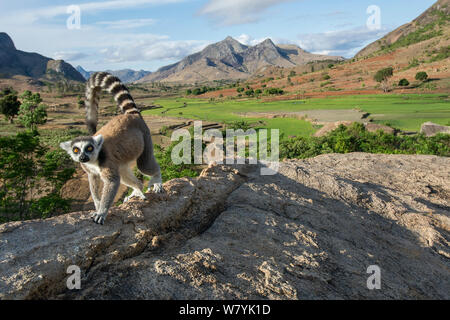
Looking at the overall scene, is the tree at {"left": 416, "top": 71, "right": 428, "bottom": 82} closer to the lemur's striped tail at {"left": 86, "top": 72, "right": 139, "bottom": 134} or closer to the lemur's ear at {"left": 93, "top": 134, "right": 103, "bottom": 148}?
the lemur's striped tail at {"left": 86, "top": 72, "right": 139, "bottom": 134}

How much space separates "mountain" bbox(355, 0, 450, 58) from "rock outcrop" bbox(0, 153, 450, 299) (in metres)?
109

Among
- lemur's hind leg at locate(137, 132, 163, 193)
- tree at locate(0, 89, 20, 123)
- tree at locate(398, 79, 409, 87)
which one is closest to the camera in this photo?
lemur's hind leg at locate(137, 132, 163, 193)

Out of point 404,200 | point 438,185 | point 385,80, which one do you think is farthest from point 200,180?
point 385,80

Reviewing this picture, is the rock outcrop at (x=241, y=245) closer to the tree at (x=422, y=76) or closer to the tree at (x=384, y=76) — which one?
the tree at (x=422, y=76)

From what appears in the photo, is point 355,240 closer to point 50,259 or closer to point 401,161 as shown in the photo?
point 50,259

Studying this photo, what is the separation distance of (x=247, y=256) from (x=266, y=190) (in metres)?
2.12

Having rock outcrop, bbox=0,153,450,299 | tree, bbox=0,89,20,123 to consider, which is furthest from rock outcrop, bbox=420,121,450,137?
tree, bbox=0,89,20,123

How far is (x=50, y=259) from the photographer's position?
110 inches

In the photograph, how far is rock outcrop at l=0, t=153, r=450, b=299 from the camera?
266 cm

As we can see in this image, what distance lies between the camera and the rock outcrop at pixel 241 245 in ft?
8.73

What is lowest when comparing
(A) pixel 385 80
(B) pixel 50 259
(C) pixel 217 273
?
(C) pixel 217 273

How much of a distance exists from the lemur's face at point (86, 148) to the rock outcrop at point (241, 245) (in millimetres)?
A: 785

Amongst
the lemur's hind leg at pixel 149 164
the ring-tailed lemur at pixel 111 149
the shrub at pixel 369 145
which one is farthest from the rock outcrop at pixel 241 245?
the shrub at pixel 369 145
